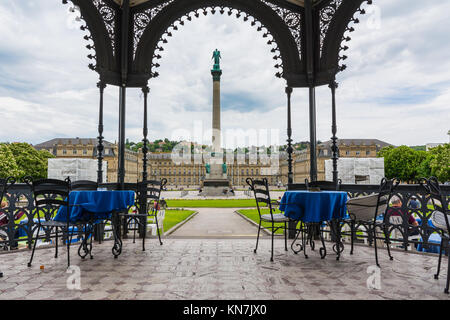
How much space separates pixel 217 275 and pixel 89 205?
1948mm

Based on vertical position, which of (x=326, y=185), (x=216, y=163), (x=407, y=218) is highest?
(x=216, y=163)

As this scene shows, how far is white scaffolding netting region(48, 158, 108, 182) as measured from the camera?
15.1 meters

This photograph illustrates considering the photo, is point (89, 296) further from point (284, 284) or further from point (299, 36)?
point (299, 36)

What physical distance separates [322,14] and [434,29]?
1.96 metres

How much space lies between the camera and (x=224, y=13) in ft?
18.9

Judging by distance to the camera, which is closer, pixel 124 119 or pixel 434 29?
pixel 434 29

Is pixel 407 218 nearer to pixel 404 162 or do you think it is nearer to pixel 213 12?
pixel 213 12

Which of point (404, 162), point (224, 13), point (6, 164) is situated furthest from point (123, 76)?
point (404, 162)

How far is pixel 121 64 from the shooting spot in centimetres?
586

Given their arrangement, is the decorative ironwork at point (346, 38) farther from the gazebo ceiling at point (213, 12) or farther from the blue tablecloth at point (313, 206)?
the blue tablecloth at point (313, 206)

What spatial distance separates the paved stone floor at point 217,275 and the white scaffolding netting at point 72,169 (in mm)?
11675
